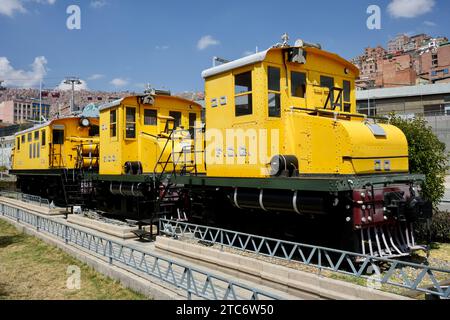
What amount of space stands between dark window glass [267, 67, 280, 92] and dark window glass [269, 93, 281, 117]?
15 cm

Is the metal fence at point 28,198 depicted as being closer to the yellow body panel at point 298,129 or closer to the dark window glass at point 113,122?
the dark window glass at point 113,122

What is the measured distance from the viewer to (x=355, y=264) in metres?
7.65

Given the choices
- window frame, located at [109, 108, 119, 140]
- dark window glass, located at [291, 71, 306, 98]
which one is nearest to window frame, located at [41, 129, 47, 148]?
window frame, located at [109, 108, 119, 140]

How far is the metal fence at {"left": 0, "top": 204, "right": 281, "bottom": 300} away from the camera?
232 inches

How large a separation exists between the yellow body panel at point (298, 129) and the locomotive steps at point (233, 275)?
6.39 feet

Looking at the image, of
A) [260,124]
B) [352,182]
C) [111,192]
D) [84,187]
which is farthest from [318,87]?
[84,187]

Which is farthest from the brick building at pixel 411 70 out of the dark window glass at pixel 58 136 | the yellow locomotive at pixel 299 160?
the yellow locomotive at pixel 299 160

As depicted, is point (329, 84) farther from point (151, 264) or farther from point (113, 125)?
point (113, 125)

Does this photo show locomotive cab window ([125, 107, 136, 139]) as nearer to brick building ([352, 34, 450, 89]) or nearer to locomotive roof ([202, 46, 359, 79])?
locomotive roof ([202, 46, 359, 79])

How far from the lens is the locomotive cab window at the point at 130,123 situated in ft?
43.9

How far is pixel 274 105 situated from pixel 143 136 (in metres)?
6.20

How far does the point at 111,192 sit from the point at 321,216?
875 centimetres
